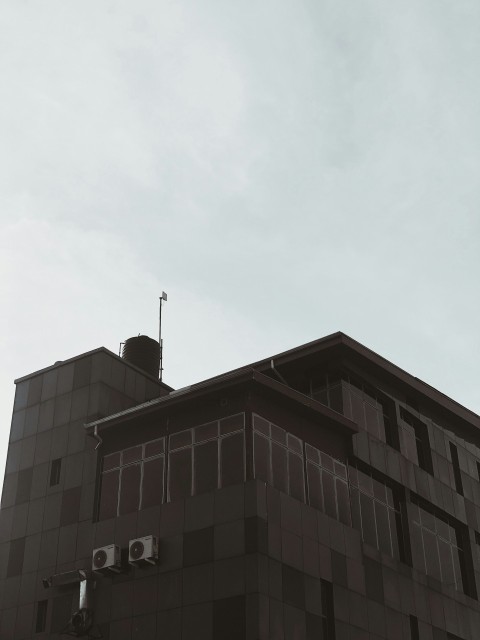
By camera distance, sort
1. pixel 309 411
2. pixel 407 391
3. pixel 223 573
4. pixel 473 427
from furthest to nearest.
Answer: pixel 473 427 < pixel 407 391 < pixel 309 411 < pixel 223 573

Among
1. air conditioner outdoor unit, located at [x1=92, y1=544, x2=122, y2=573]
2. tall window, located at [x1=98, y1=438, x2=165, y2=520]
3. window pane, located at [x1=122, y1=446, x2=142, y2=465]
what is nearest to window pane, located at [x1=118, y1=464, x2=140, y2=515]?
tall window, located at [x1=98, y1=438, x2=165, y2=520]

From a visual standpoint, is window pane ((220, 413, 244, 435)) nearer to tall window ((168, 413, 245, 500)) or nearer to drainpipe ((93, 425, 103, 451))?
tall window ((168, 413, 245, 500))

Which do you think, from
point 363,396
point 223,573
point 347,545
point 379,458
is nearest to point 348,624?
point 347,545

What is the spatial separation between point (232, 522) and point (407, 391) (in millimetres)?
16978

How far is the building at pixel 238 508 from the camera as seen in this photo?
39.7 m

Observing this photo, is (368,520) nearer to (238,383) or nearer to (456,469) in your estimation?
(238,383)

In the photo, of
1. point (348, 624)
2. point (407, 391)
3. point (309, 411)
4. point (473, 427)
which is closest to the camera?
point (348, 624)

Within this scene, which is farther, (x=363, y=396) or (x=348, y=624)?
(x=363, y=396)

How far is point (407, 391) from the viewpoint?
53.2 meters

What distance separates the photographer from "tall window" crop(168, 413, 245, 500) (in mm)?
41562

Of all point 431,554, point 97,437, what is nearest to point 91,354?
point 97,437

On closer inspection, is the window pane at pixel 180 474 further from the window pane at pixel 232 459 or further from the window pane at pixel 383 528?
the window pane at pixel 383 528

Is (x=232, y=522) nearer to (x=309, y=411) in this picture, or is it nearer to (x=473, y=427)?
(x=309, y=411)

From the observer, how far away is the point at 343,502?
45.0 metres
